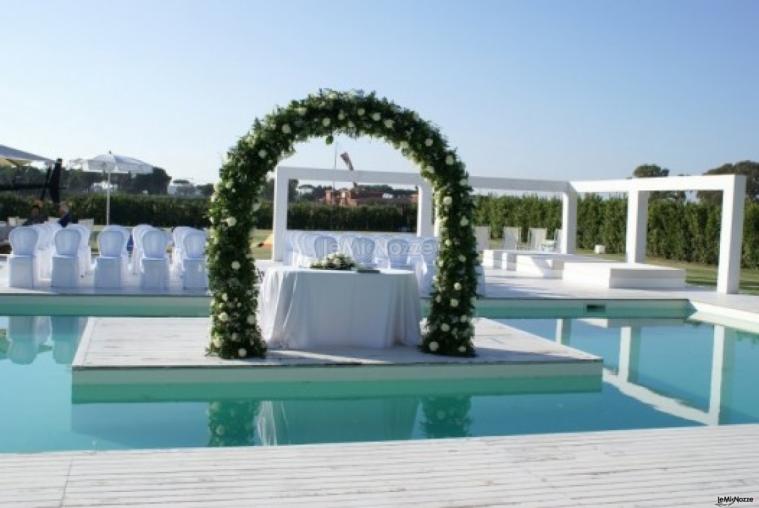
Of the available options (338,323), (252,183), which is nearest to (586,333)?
(338,323)

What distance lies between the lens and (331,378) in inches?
288

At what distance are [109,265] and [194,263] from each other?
1.31 m

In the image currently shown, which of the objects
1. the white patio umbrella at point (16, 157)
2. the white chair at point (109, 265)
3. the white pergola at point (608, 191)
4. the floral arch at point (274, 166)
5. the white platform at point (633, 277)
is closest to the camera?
the floral arch at point (274, 166)

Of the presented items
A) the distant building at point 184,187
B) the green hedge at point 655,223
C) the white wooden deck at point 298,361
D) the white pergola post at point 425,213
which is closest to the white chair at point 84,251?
the white wooden deck at point 298,361

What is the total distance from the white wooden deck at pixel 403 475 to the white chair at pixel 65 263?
27.9ft

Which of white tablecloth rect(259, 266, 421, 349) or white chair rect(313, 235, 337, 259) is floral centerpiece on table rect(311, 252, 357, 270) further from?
white chair rect(313, 235, 337, 259)

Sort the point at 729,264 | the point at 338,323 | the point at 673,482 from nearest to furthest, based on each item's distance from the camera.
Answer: the point at 673,482
the point at 338,323
the point at 729,264

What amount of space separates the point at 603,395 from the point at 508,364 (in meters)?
0.95

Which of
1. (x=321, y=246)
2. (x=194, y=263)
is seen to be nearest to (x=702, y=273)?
(x=321, y=246)

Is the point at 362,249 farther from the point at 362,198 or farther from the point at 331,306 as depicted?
the point at 362,198

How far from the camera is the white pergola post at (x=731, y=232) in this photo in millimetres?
14822

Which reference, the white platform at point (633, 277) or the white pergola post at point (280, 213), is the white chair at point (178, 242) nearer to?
the white pergola post at point (280, 213)

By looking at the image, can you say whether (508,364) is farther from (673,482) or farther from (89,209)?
(89,209)

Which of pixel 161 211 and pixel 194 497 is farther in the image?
pixel 161 211
